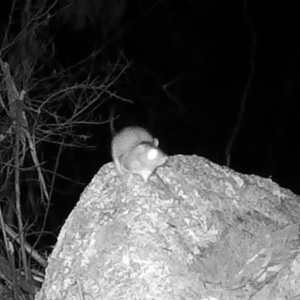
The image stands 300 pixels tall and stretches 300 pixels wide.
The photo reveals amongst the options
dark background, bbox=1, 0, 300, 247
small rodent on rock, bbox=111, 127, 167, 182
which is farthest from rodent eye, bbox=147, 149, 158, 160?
dark background, bbox=1, 0, 300, 247

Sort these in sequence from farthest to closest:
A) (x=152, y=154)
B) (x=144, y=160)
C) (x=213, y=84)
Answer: (x=213, y=84), (x=152, y=154), (x=144, y=160)

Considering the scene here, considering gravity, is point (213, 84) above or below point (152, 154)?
below

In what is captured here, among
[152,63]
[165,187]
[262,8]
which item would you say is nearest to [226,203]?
[165,187]

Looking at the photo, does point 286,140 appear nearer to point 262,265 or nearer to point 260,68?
point 260,68

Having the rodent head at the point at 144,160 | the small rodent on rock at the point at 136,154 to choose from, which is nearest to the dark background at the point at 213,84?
the small rodent on rock at the point at 136,154

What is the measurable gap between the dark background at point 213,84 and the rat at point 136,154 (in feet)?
18.0

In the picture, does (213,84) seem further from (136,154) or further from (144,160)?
(144,160)

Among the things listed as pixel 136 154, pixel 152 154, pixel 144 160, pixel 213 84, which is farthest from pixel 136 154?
pixel 213 84

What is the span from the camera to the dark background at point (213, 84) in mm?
10875

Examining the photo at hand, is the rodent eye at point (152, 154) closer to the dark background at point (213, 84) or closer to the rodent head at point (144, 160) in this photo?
the rodent head at point (144, 160)

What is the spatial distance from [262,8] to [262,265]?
10432 millimetres

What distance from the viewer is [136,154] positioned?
4.19 metres

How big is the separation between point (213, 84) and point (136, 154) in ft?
28.2

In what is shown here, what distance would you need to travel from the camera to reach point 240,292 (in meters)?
3.24
